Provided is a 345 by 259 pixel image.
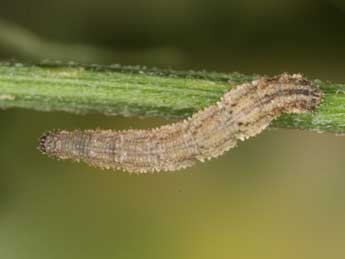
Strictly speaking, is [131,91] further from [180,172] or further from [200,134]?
[180,172]

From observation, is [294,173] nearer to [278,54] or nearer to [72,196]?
[278,54]

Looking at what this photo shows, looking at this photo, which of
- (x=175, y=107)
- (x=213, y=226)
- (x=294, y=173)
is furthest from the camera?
(x=294, y=173)

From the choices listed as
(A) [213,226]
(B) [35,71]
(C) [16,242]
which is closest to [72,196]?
(C) [16,242]

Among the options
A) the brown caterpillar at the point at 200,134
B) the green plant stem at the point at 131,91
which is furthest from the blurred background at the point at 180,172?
the brown caterpillar at the point at 200,134

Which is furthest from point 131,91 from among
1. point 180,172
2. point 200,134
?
point 180,172

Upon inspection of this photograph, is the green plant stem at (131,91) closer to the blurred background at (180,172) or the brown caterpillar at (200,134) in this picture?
the brown caterpillar at (200,134)

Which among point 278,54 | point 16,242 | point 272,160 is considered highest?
point 278,54
